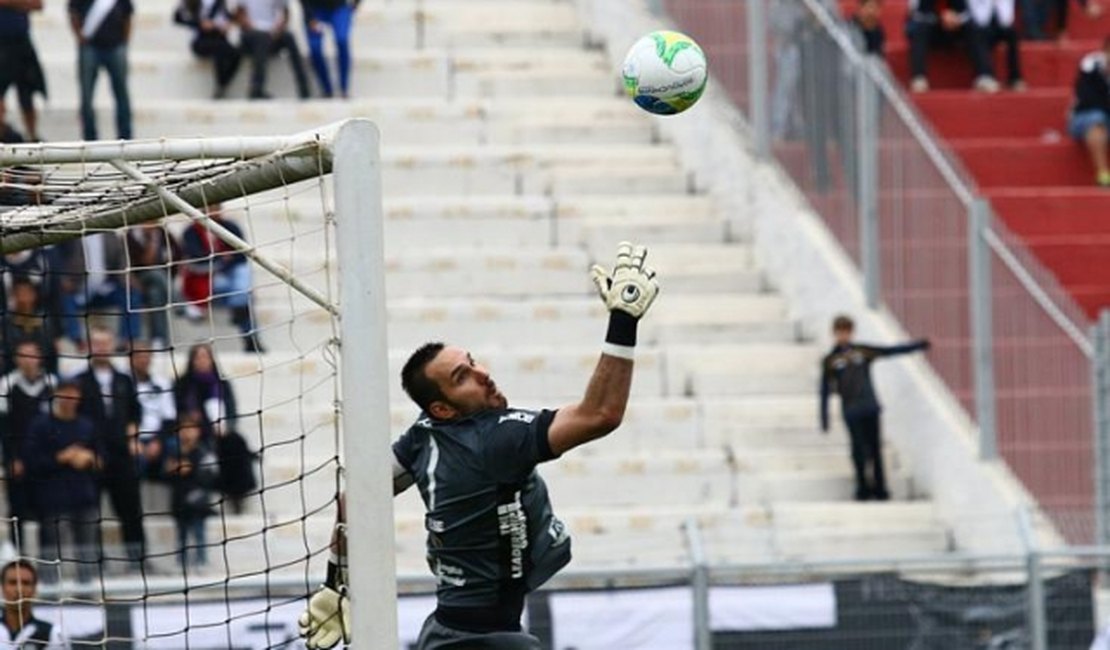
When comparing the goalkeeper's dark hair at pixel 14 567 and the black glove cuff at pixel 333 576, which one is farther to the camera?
the goalkeeper's dark hair at pixel 14 567

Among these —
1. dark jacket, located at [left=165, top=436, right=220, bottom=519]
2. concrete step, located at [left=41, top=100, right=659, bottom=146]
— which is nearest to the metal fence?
concrete step, located at [left=41, top=100, right=659, bottom=146]

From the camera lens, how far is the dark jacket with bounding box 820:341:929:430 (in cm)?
1778

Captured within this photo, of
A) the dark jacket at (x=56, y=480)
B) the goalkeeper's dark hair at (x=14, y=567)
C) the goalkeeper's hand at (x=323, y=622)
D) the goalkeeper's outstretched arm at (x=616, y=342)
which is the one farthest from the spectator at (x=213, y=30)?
the goalkeeper's outstretched arm at (x=616, y=342)

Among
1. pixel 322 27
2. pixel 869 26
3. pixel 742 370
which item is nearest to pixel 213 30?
pixel 322 27

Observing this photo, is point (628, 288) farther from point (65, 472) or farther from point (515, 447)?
point (65, 472)

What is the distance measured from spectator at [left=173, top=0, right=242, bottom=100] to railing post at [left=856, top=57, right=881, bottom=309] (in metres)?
5.00

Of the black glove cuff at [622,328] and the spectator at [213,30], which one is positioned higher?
the spectator at [213,30]

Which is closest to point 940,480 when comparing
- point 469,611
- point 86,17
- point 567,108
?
point 567,108

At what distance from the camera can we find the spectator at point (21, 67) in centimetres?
1864

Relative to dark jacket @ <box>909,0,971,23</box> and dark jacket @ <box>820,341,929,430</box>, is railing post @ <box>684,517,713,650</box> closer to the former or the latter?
dark jacket @ <box>820,341,929,430</box>

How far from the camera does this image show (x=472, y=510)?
9.52m

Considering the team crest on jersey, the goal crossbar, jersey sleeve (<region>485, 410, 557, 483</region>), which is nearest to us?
the goal crossbar

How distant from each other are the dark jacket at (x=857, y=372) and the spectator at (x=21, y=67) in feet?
19.7

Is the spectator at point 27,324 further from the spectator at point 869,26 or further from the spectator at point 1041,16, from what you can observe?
the spectator at point 1041,16
